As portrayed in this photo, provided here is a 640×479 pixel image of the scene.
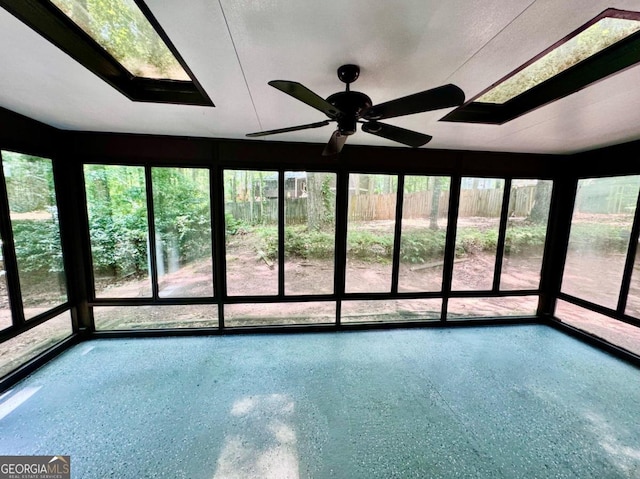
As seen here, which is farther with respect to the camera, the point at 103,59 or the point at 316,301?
the point at 316,301

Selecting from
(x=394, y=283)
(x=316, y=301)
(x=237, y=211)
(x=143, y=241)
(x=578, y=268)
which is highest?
(x=237, y=211)

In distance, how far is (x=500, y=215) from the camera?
12.4 ft

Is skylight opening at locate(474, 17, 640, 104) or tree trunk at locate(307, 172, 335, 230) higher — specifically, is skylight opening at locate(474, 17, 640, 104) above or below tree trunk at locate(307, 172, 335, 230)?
above

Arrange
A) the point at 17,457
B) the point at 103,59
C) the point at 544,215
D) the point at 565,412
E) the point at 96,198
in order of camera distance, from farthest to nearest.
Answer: the point at 544,215, the point at 96,198, the point at 565,412, the point at 17,457, the point at 103,59

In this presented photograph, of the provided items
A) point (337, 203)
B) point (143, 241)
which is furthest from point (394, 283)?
point (143, 241)

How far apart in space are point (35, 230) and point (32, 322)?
0.99 m

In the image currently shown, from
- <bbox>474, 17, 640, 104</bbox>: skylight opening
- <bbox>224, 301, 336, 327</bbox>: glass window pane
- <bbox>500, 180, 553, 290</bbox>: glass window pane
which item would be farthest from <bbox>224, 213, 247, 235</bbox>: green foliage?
<bbox>500, 180, 553, 290</bbox>: glass window pane

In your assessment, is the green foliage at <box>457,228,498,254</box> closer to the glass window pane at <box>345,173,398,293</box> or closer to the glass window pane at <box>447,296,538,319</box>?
the glass window pane at <box>447,296,538,319</box>

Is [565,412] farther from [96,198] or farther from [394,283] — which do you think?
[96,198]

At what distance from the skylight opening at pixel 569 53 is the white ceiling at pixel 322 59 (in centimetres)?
23

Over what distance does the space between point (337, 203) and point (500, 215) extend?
2.49 metres

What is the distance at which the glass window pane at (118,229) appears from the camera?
3.15m

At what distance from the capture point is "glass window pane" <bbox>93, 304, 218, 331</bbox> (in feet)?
11.2

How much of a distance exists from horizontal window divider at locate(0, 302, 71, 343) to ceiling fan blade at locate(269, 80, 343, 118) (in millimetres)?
3485
